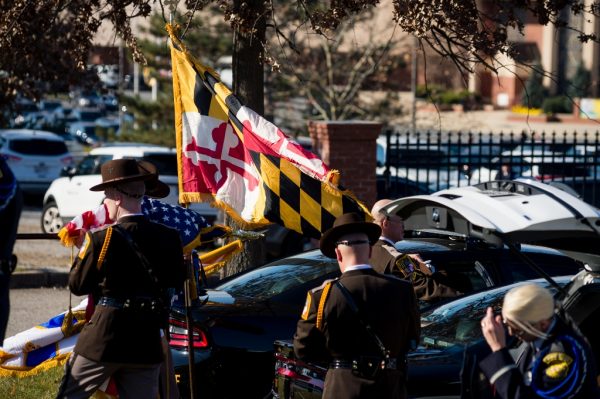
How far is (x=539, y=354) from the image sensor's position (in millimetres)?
4254

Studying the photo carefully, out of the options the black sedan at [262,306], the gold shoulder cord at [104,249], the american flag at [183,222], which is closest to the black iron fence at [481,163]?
the black sedan at [262,306]

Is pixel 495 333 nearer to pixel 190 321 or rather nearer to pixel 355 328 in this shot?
pixel 355 328

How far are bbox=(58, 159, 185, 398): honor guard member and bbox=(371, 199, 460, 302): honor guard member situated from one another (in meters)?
1.68

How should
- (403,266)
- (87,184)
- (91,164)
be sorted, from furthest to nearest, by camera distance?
(91,164) < (87,184) < (403,266)

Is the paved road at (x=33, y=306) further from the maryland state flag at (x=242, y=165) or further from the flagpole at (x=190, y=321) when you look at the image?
the flagpole at (x=190, y=321)

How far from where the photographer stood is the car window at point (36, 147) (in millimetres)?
26500

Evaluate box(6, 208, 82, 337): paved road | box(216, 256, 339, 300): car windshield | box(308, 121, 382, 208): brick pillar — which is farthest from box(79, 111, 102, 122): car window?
box(216, 256, 339, 300): car windshield

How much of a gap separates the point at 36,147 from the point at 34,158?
1.46ft

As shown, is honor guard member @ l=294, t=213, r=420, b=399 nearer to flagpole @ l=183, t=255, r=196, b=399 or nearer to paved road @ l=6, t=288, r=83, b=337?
flagpole @ l=183, t=255, r=196, b=399

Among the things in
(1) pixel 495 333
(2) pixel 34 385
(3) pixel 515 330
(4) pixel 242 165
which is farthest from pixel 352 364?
(2) pixel 34 385

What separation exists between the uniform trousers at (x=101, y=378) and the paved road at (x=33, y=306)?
17.2ft

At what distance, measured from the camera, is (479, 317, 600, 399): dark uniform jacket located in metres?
4.25

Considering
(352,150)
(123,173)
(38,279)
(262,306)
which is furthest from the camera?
→ (352,150)

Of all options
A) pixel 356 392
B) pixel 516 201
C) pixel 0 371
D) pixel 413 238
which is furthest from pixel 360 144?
pixel 356 392
